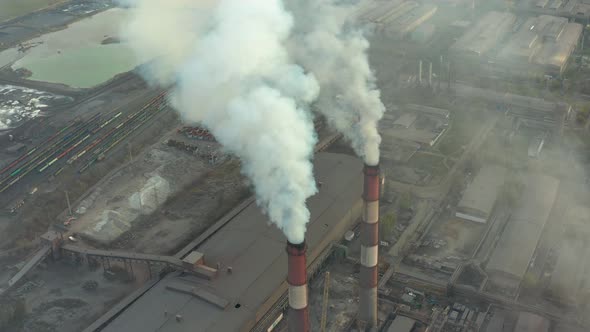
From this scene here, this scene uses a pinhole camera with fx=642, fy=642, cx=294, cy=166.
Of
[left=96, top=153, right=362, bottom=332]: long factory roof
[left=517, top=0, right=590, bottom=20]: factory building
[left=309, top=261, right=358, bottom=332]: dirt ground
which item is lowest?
[left=517, top=0, right=590, bottom=20]: factory building

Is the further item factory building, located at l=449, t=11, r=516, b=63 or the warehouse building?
factory building, located at l=449, t=11, r=516, b=63

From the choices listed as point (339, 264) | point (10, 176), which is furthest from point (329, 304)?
point (10, 176)

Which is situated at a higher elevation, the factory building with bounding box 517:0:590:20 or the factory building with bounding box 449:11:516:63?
the factory building with bounding box 449:11:516:63

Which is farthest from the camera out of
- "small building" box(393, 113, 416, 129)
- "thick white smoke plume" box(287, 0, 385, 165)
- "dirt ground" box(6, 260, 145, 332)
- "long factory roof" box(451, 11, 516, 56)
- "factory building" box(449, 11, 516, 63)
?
"long factory roof" box(451, 11, 516, 56)

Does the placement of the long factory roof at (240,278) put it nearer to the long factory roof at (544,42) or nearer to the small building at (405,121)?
the small building at (405,121)

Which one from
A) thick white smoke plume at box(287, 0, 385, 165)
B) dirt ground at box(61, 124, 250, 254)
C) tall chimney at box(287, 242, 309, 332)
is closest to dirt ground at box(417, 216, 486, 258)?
thick white smoke plume at box(287, 0, 385, 165)

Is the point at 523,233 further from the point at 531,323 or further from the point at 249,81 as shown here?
the point at 249,81

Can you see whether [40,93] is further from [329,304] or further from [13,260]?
[329,304]

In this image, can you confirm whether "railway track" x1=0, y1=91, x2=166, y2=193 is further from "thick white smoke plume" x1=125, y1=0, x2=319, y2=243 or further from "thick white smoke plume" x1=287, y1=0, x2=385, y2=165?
"thick white smoke plume" x1=125, y1=0, x2=319, y2=243
